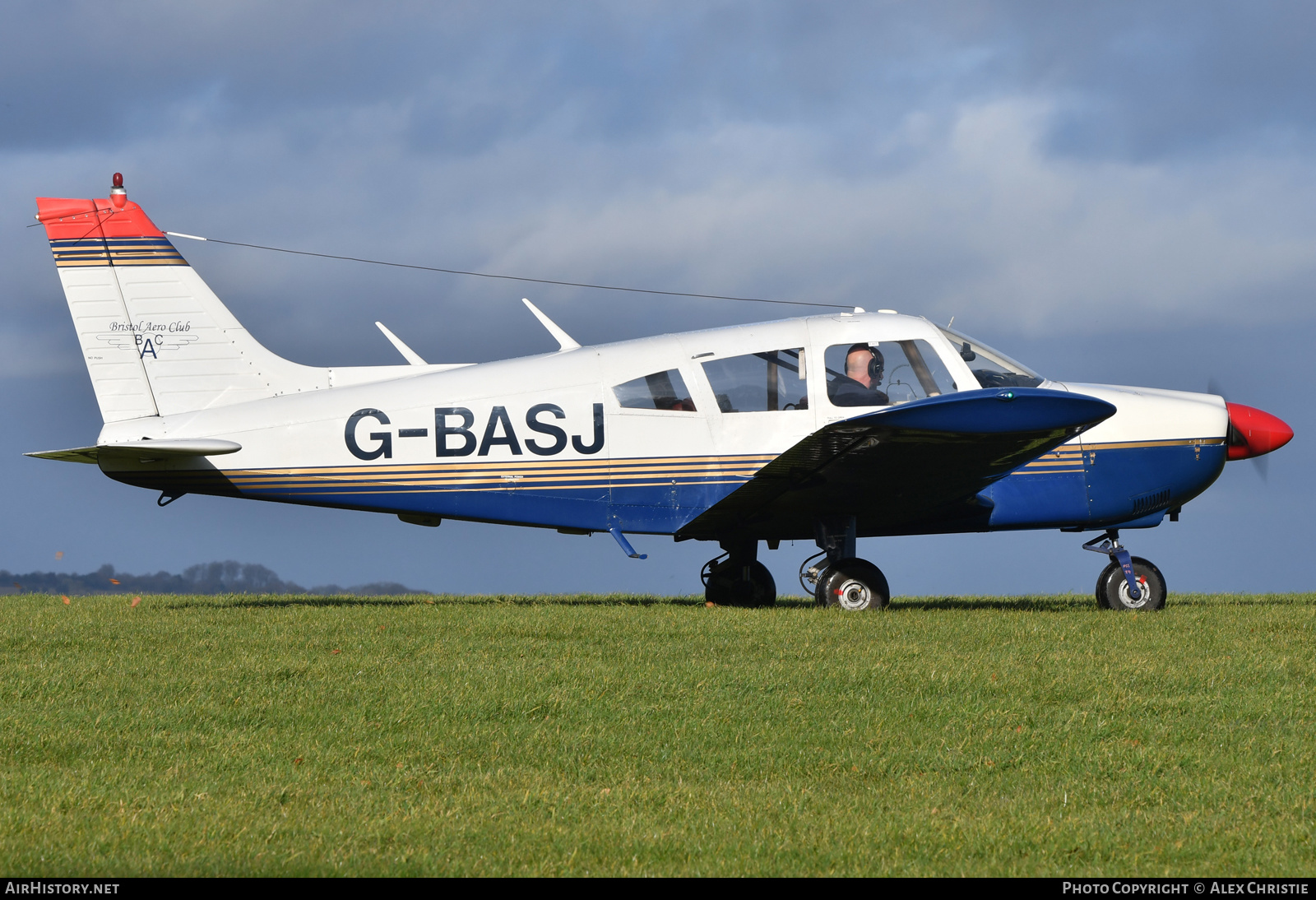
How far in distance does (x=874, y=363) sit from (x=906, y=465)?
1086mm

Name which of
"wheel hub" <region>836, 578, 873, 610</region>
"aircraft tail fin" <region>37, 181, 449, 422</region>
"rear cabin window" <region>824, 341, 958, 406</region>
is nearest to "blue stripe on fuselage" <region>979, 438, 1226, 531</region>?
"rear cabin window" <region>824, 341, 958, 406</region>

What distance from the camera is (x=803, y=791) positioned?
455 centimetres

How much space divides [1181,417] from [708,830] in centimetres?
899

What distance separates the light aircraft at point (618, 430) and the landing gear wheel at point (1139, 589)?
0.07 feet

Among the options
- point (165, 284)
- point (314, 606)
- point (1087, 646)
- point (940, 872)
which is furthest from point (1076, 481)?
point (165, 284)

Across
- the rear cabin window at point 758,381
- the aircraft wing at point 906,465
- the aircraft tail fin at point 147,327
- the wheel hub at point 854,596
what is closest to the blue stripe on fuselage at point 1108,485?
the aircraft wing at point 906,465

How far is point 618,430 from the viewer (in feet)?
36.2

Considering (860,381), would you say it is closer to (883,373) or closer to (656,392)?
(883,373)

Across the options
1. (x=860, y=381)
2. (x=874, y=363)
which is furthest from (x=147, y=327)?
(x=874, y=363)

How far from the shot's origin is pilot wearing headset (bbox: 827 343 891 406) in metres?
10.8

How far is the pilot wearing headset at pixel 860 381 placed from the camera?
10789mm

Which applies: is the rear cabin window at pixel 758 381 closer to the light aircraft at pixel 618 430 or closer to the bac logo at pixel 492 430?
the light aircraft at pixel 618 430

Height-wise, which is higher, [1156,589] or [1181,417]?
[1181,417]

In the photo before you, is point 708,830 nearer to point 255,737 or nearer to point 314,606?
point 255,737
